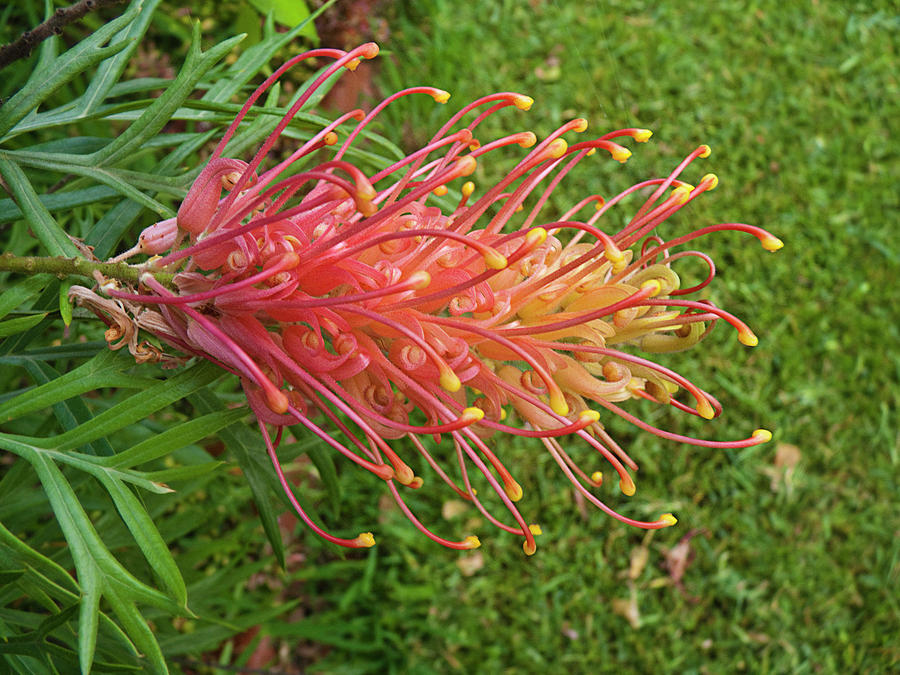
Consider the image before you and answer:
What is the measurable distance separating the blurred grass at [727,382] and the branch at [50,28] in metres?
1.25

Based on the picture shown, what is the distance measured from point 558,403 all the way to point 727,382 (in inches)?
65.8

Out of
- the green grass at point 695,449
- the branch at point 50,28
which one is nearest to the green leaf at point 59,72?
the branch at point 50,28

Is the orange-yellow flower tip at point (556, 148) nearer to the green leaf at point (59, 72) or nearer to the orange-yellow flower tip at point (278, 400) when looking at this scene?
the orange-yellow flower tip at point (278, 400)

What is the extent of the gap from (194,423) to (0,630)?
0.34 metres

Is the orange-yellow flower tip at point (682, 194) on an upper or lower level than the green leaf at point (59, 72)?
lower

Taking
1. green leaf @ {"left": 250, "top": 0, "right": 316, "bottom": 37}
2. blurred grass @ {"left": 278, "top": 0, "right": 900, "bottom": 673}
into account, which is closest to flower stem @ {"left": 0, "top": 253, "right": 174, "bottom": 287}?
green leaf @ {"left": 250, "top": 0, "right": 316, "bottom": 37}

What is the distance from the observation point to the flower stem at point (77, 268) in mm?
655

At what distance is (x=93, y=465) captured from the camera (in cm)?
68

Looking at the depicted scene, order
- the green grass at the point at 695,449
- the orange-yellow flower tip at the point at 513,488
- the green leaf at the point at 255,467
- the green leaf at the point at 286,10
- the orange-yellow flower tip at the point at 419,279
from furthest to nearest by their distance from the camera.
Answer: the green grass at the point at 695,449, the green leaf at the point at 286,10, the green leaf at the point at 255,467, the orange-yellow flower tip at the point at 513,488, the orange-yellow flower tip at the point at 419,279

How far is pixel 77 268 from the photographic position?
0.67 metres

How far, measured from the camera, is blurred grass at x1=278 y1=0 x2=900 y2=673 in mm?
1890

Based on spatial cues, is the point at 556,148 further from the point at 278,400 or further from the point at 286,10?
the point at 286,10

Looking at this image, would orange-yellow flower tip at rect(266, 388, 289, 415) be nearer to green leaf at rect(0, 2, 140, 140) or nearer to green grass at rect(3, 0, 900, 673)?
green leaf at rect(0, 2, 140, 140)

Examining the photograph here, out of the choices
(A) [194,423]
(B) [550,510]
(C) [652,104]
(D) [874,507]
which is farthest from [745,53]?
(A) [194,423]
